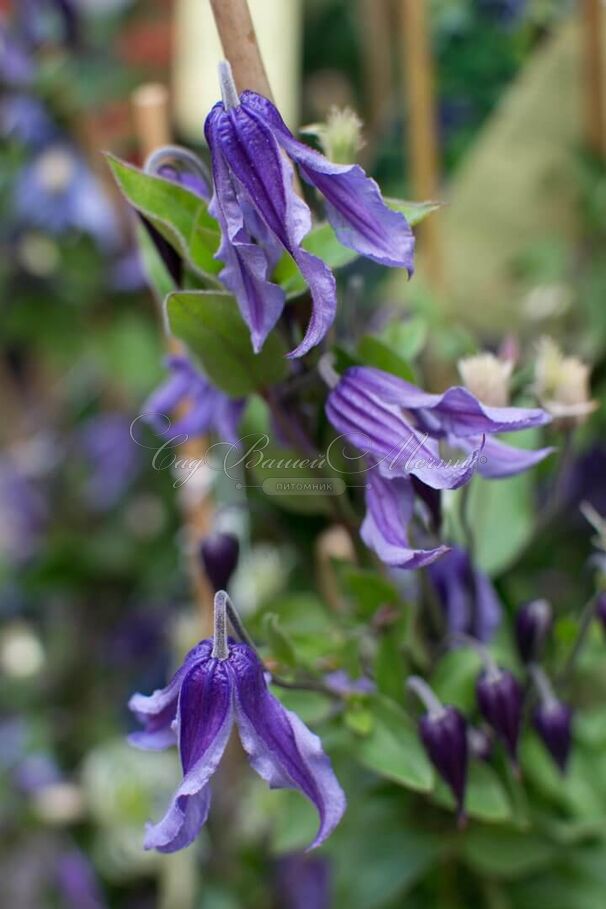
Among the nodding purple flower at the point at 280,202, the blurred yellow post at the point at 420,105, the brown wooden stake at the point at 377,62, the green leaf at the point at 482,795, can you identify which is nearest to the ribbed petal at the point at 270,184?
the nodding purple flower at the point at 280,202

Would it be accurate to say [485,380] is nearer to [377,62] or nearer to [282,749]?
[282,749]

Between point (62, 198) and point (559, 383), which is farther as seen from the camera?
point (62, 198)

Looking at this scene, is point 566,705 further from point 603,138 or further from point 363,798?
point 603,138

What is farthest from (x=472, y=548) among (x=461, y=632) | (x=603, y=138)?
(x=603, y=138)

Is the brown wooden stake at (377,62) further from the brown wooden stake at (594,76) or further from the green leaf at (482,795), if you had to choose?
the green leaf at (482,795)

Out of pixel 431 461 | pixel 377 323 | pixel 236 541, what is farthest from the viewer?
pixel 377 323

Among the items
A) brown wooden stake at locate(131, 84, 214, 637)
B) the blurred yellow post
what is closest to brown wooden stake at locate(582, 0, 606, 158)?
the blurred yellow post

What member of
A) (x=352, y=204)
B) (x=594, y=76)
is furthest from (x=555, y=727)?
(x=594, y=76)
